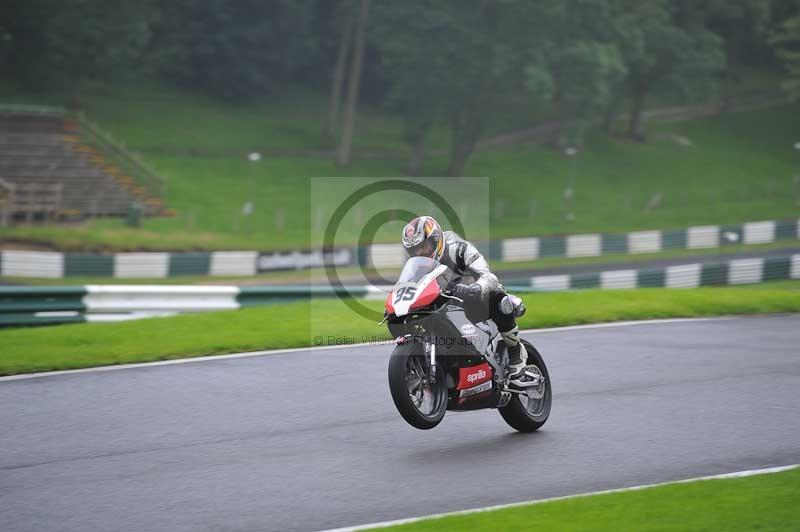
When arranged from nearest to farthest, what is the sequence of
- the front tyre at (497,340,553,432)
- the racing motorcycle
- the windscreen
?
1. the racing motorcycle
2. the windscreen
3. the front tyre at (497,340,553,432)

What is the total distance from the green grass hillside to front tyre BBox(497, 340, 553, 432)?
22979 millimetres

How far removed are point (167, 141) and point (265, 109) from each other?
1186 cm

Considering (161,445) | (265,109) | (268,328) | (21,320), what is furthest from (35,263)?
(265,109)

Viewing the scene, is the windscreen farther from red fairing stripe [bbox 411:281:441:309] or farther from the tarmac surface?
the tarmac surface

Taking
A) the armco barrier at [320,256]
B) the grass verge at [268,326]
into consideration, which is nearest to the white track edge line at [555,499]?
the grass verge at [268,326]

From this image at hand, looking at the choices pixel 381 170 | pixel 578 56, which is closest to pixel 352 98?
pixel 381 170

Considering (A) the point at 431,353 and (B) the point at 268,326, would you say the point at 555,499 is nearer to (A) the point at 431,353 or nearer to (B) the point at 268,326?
(A) the point at 431,353

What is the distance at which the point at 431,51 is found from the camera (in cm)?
4841

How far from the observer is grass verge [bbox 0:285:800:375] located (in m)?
11.7

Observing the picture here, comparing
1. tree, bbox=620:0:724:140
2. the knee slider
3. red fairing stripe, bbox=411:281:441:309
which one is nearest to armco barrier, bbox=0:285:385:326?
the knee slider

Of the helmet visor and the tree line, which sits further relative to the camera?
the tree line

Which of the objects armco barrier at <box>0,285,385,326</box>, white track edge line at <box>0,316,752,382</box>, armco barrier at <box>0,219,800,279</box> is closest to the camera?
white track edge line at <box>0,316,752,382</box>

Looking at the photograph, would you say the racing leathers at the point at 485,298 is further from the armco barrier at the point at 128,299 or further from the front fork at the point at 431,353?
the armco barrier at the point at 128,299

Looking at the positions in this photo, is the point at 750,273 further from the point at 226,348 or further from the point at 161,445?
the point at 161,445
